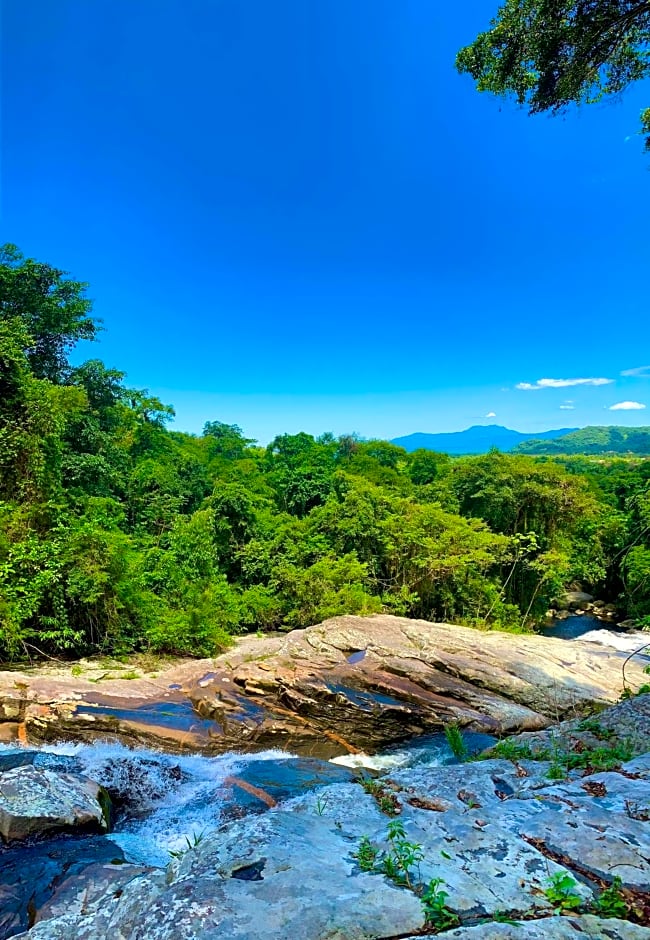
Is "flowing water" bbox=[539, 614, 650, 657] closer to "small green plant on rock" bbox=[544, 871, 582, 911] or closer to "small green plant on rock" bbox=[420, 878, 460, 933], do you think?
"small green plant on rock" bbox=[544, 871, 582, 911]

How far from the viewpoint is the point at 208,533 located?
21.2m

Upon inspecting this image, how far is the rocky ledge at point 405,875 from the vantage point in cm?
297

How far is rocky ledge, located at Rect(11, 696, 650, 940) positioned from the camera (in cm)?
297

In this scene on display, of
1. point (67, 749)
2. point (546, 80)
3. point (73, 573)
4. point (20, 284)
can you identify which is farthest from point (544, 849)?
point (20, 284)

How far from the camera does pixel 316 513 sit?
24625mm

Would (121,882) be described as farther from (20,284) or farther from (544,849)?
A: (20,284)

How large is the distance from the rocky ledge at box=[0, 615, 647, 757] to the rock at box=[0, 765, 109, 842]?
3.21 meters

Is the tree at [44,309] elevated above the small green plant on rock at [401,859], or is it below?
above

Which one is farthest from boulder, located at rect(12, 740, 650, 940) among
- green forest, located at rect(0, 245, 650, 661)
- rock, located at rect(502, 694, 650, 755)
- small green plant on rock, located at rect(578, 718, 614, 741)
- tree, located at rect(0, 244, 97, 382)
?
tree, located at rect(0, 244, 97, 382)

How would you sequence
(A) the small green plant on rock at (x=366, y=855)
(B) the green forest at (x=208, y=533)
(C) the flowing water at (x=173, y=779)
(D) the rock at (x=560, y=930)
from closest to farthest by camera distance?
(D) the rock at (x=560, y=930), (A) the small green plant on rock at (x=366, y=855), (C) the flowing water at (x=173, y=779), (B) the green forest at (x=208, y=533)

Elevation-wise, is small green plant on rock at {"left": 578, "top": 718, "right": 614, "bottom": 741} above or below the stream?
above

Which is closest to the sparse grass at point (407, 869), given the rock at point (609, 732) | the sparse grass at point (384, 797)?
the sparse grass at point (384, 797)

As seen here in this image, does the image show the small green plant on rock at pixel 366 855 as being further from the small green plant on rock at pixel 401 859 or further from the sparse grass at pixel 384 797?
the sparse grass at pixel 384 797

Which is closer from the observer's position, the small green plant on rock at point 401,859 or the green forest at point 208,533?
the small green plant on rock at point 401,859
